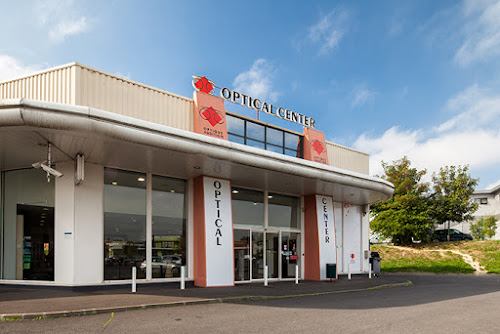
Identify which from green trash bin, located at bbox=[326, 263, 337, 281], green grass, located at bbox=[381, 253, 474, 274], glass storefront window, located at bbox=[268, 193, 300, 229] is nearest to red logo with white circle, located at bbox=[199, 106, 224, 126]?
glass storefront window, located at bbox=[268, 193, 300, 229]

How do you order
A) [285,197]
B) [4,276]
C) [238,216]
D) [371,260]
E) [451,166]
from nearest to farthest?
[4,276] → [238,216] → [285,197] → [371,260] → [451,166]

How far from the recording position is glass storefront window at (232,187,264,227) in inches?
687

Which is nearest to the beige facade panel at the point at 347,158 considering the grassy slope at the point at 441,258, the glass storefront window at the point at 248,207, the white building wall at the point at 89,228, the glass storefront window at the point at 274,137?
the glass storefront window at the point at 274,137

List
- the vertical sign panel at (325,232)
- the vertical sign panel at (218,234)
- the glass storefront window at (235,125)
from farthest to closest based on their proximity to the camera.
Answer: the vertical sign panel at (325,232) → the glass storefront window at (235,125) → the vertical sign panel at (218,234)

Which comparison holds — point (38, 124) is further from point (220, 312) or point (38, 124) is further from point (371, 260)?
point (371, 260)

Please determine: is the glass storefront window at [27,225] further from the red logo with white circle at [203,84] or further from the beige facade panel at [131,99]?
the red logo with white circle at [203,84]

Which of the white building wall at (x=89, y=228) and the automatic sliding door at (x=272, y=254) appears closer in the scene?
the white building wall at (x=89, y=228)

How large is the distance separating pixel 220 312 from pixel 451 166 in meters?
35.8

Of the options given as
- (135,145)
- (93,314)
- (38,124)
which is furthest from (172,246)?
(38,124)

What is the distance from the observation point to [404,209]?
3612cm

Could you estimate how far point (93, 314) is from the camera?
9086 millimetres

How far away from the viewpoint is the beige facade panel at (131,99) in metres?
12.0

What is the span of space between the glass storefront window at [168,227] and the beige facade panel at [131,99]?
241cm

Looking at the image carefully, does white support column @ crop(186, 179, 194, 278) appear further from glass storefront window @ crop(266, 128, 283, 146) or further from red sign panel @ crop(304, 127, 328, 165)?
red sign panel @ crop(304, 127, 328, 165)
